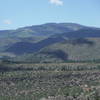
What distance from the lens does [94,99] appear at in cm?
9762

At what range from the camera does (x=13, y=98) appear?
146 m

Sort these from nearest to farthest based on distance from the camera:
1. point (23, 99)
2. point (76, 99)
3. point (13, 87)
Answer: point (76, 99) → point (23, 99) → point (13, 87)

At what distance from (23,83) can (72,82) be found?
2369 centimetres

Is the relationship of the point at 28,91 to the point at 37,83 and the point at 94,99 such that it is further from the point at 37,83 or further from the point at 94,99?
the point at 94,99

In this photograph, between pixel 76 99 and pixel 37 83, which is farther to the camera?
pixel 37 83

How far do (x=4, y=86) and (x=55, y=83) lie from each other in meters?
24.5

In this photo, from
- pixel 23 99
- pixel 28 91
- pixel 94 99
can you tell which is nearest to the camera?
pixel 94 99

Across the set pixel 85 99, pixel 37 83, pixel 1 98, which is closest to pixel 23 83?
pixel 37 83

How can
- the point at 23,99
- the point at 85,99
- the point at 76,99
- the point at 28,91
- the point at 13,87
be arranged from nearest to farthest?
1. the point at 85,99
2. the point at 76,99
3. the point at 23,99
4. the point at 28,91
5. the point at 13,87

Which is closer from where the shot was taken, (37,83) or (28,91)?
(28,91)

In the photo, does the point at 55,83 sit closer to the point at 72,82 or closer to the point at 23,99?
the point at 72,82

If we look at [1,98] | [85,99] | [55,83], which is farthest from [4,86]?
[85,99]

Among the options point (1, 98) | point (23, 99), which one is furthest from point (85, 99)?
point (1, 98)

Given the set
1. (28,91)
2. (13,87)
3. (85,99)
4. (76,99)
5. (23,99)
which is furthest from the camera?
(13,87)
